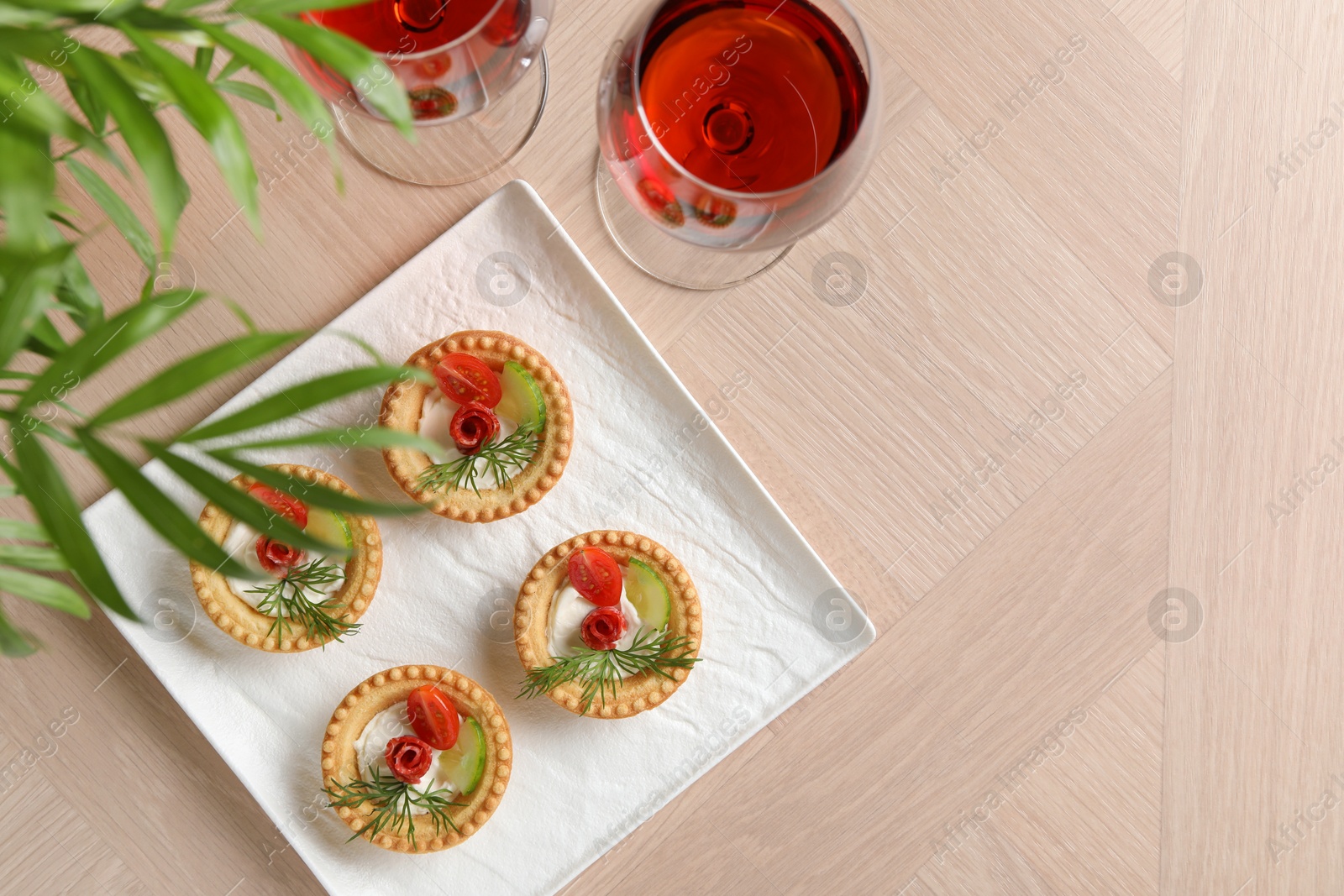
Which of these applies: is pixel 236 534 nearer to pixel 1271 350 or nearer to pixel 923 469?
pixel 923 469

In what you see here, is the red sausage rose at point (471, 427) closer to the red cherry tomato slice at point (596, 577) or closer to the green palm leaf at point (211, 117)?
the red cherry tomato slice at point (596, 577)

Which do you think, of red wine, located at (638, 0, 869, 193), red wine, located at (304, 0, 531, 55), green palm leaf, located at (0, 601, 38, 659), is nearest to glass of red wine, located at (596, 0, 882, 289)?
red wine, located at (638, 0, 869, 193)

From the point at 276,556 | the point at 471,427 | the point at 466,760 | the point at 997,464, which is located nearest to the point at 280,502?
A: the point at 276,556

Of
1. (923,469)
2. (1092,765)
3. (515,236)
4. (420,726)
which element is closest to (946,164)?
(923,469)

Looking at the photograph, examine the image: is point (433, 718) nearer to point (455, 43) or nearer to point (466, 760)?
point (466, 760)

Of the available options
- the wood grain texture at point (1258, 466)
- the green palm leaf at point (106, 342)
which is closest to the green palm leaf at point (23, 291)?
the green palm leaf at point (106, 342)

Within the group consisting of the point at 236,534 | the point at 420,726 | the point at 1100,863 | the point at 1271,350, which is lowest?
the point at 1100,863
